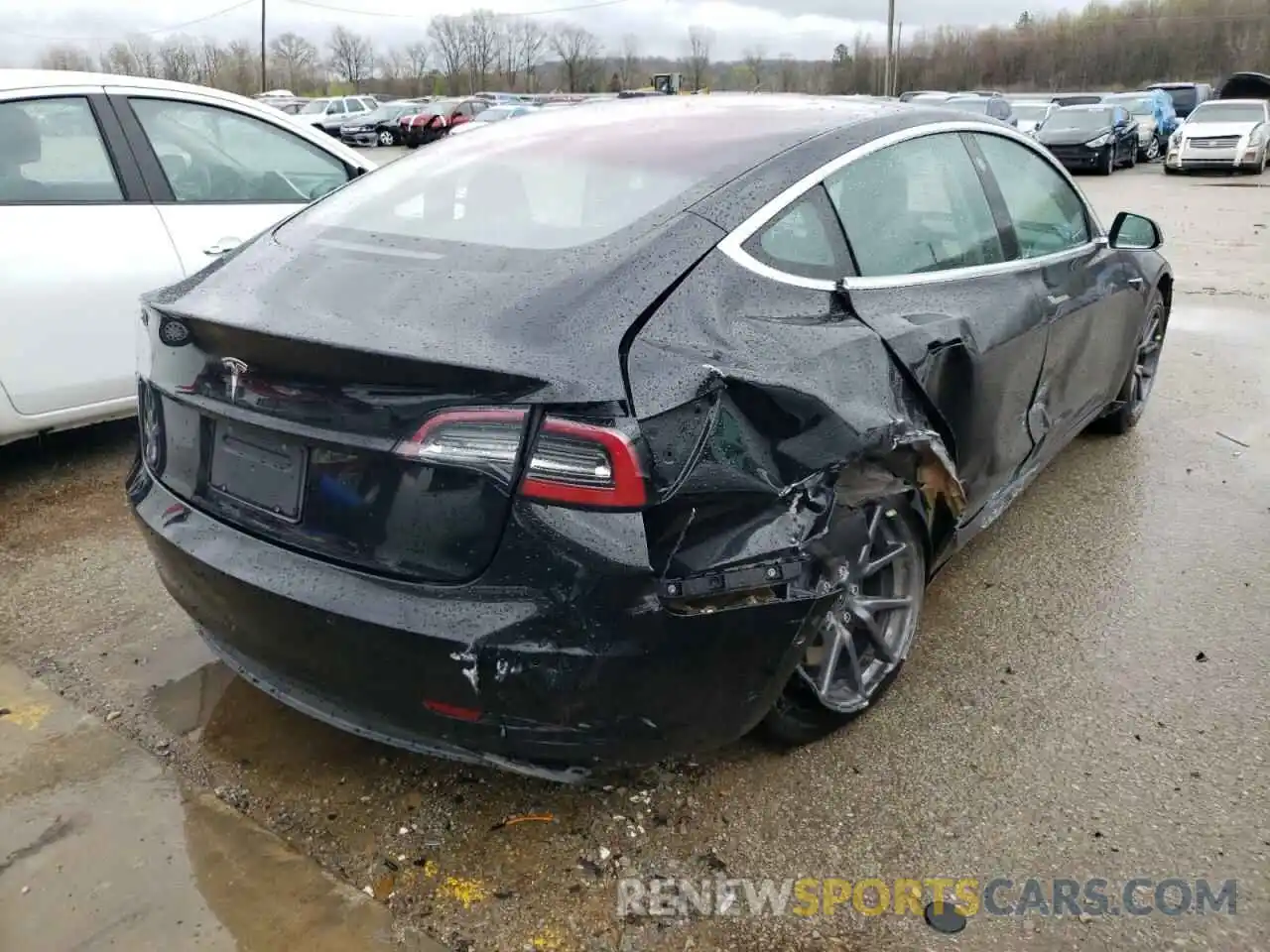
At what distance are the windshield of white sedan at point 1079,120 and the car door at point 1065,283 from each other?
19396 millimetres

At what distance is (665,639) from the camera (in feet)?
6.55

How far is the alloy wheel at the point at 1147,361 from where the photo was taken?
16.2 ft

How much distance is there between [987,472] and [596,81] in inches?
3407

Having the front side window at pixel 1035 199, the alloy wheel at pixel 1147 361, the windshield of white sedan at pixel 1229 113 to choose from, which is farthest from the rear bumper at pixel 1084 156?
the front side window at pixel 1035 199

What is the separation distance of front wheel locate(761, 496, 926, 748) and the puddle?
1567 mm

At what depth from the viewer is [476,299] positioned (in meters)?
2.11

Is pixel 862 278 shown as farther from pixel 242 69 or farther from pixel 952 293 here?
pixel 242 69

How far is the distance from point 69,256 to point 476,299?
9.02 feet

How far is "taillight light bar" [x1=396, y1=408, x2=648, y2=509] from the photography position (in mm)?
1898

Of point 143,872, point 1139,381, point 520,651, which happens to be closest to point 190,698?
point 143,872

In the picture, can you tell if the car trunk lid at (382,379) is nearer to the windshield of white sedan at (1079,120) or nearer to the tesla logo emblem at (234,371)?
the tesla logo emblem at (234,371)

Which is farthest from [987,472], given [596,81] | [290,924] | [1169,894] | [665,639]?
[596,81]

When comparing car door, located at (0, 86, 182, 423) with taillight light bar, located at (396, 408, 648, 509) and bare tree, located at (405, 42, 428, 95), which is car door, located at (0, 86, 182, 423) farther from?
bare tree, located at (405, 42, 428, 95)

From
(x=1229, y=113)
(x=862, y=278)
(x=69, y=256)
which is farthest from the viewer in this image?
(x=1229, y=113)
